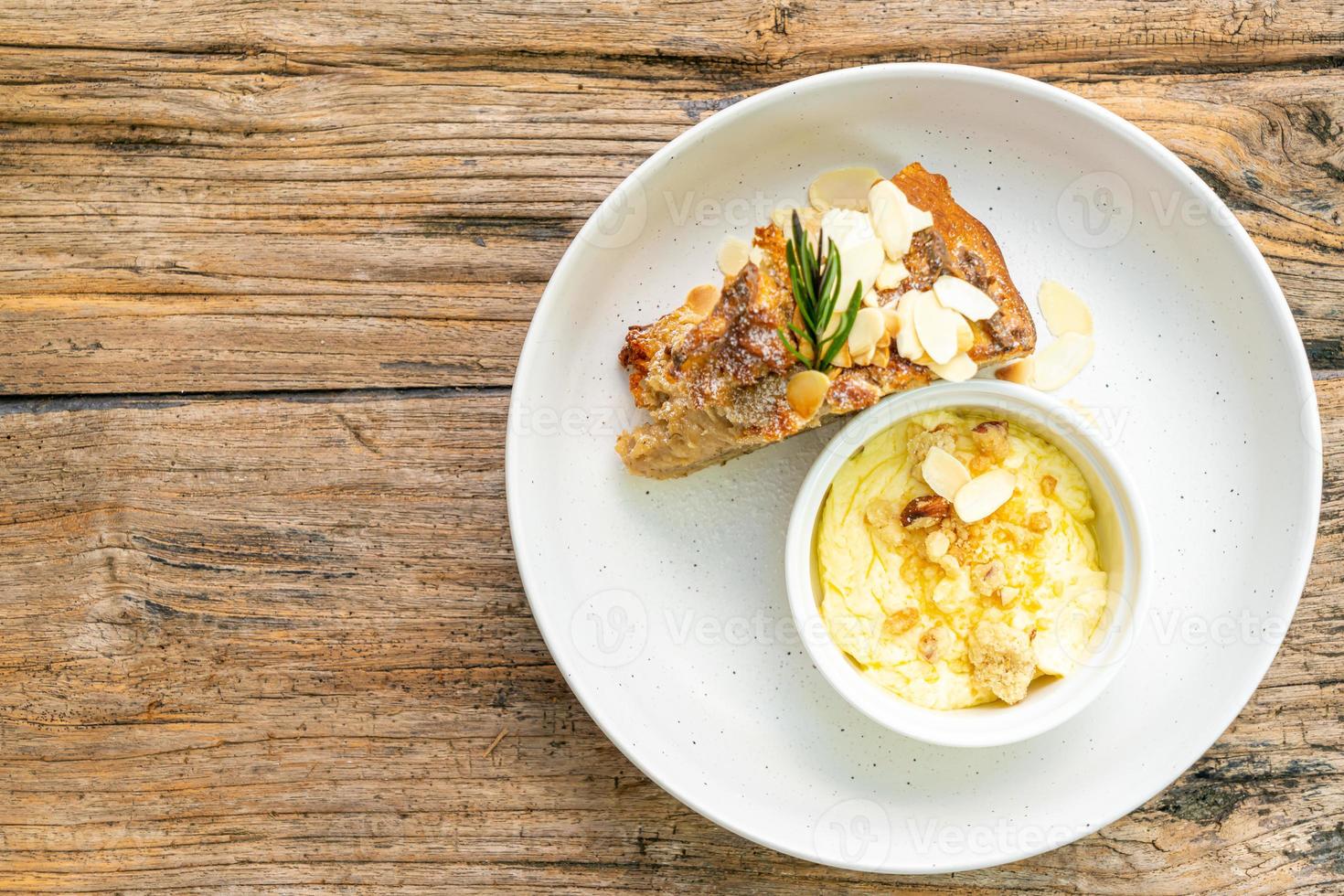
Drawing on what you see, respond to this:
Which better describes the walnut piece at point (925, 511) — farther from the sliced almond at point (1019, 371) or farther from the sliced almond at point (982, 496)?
the sliced almond at point (1019, 371)

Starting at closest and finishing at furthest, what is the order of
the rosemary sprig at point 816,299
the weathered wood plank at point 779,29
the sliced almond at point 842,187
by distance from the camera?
the rosemary sprig at point 816,299 → the sliced almond at point 842,187 → the weathered wood plank at point 779,29

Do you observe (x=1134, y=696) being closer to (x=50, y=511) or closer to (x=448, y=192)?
(x=448, y=192)

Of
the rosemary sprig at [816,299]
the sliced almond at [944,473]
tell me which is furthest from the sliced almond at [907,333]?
the sliced almond at [944,473]

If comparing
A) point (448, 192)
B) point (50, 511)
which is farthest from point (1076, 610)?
point (50, 511)

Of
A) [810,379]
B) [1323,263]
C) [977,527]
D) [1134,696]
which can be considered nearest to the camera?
[810,379]

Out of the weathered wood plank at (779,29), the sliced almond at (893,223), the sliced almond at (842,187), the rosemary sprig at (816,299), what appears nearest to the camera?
the rosemary sprig at (816,299)

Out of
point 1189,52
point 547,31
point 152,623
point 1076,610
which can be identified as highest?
point 1189,52

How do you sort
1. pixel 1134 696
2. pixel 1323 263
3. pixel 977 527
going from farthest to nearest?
pixel 1323 263 → pixel 1134 696 → pixel 977 527
